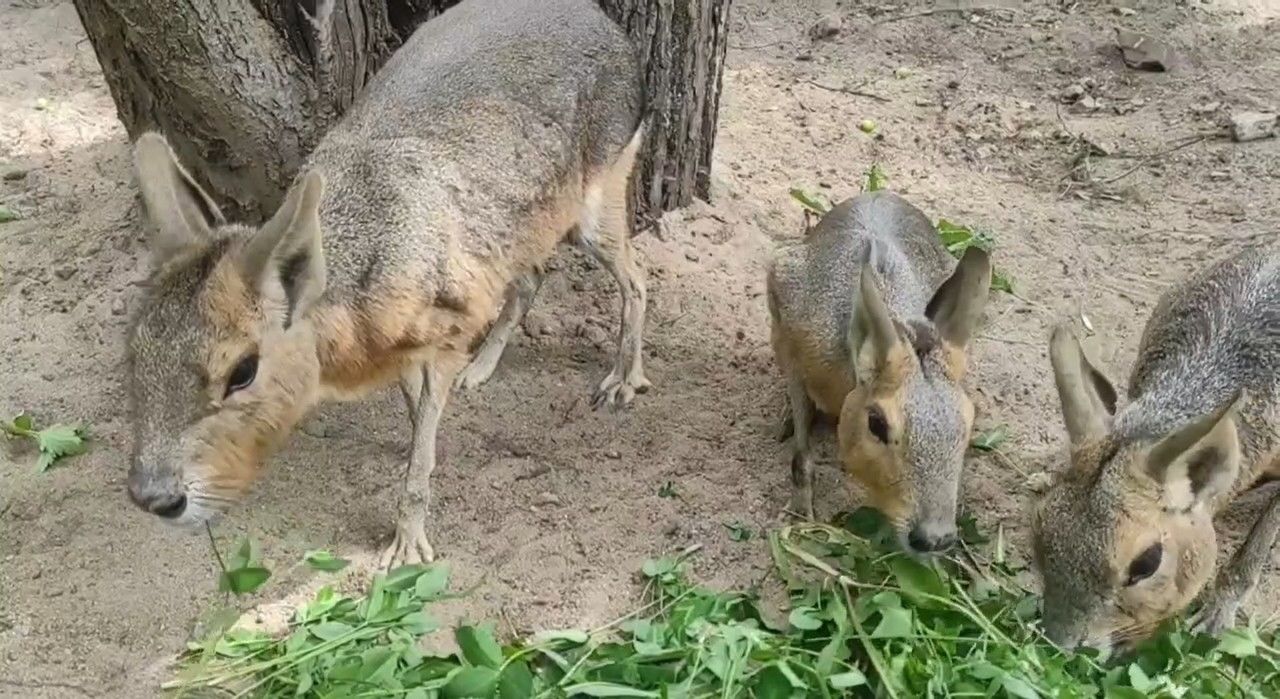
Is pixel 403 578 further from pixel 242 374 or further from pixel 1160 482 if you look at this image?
pixel 1160 482

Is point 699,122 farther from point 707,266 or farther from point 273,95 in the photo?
point 273,95

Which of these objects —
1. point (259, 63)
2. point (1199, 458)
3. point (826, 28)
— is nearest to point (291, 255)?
point (259, 63)

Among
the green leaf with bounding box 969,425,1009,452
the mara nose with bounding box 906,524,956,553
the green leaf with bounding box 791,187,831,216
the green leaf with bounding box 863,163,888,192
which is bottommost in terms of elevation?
the green leaf with bounding box 969,425,1009,452

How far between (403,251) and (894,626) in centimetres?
193

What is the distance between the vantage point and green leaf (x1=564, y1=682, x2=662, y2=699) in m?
3.40

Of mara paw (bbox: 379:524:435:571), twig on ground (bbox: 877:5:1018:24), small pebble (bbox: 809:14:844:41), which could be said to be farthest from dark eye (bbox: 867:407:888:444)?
twig on ground (bbox: 877:5:1018:24)

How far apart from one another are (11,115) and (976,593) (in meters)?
5.57

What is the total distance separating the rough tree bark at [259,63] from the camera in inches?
173

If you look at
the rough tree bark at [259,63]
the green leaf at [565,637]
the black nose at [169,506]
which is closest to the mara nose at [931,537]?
the green leaf at [565,637]

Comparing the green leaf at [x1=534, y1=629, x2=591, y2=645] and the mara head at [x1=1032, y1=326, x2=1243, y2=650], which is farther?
the green leaf at [x1=534, y1=629, x2=591, y2=645]

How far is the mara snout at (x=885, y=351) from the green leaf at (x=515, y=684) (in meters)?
1.21

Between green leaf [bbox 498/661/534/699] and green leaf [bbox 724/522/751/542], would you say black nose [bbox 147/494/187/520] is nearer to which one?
green leaf [bbox 498/661/534/699]

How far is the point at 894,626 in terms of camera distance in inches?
140

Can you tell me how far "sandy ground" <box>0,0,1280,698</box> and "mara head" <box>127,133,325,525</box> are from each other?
0.65m
